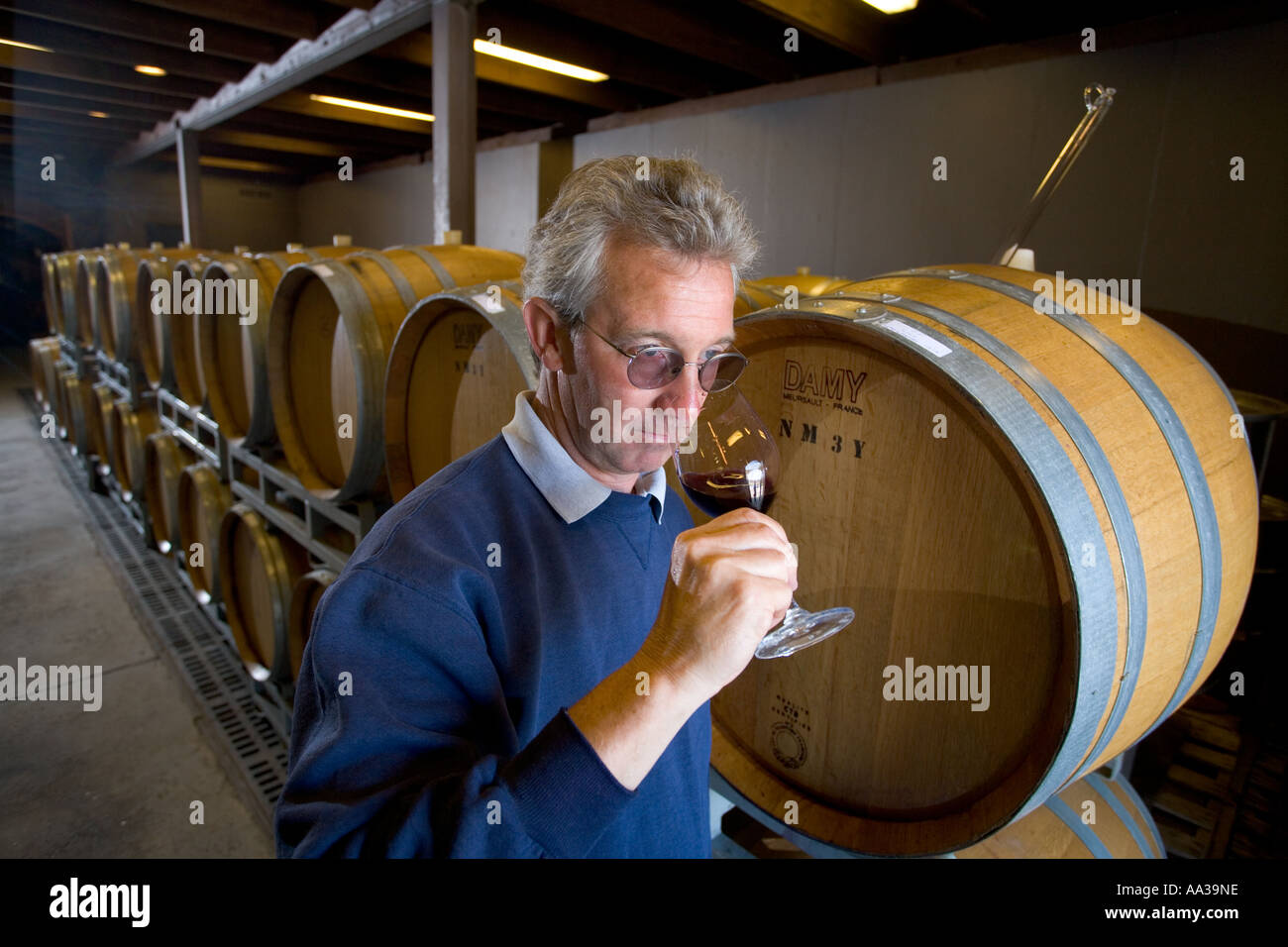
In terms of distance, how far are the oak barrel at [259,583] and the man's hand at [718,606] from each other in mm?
2921

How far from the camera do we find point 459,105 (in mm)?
3654

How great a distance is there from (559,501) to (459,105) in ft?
10.9

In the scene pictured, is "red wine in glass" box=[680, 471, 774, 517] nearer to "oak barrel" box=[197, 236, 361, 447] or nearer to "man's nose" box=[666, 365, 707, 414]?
"man's nose" box=[666, 365, 707, 414]

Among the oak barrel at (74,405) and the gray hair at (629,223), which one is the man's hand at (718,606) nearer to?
the gray hair at (629,223)

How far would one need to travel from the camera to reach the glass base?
104 centimetres

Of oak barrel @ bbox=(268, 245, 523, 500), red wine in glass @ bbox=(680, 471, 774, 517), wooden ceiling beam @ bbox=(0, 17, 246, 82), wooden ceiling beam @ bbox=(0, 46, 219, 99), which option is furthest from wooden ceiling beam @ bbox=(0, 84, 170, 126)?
red wine in glass @ bbox=(680, 471, 774, 517)

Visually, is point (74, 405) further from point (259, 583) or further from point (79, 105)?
point (259, 583)

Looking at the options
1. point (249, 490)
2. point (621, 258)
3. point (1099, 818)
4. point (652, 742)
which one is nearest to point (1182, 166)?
point (1099, 818)

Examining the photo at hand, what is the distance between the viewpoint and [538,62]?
5492 millimetres

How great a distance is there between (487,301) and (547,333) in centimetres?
87
